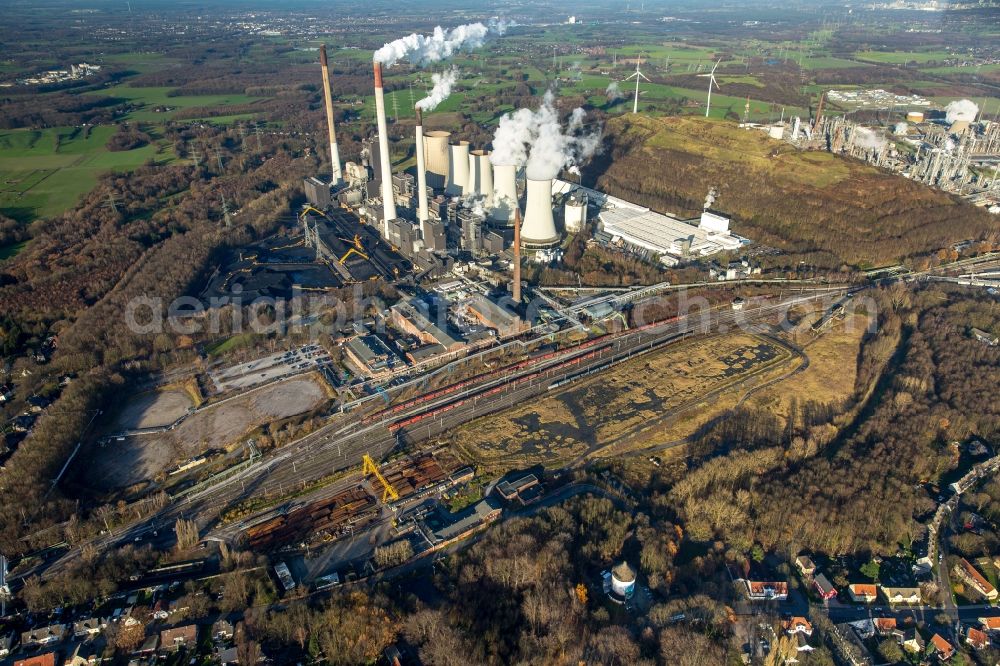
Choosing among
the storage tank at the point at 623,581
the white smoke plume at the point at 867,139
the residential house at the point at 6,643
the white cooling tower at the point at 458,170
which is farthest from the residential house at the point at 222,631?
the white smoke plume at the point at 867,139

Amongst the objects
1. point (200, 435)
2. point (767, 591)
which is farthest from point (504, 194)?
point (767, 591)

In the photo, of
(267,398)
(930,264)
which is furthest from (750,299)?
(267,398)

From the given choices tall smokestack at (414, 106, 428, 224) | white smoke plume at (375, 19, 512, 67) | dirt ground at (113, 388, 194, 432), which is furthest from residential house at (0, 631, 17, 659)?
white smoke plume at (375, 19, 512, 67)

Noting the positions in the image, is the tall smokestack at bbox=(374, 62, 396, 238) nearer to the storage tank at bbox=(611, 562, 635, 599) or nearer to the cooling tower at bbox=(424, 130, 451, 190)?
the cooling tower at bbox=(424, 130, 451, 190)

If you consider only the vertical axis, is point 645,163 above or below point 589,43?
below

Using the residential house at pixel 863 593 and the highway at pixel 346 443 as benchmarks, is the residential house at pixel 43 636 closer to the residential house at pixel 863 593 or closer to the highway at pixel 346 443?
the highway at pixel 346 443

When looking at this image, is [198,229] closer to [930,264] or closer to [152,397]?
[152,397]

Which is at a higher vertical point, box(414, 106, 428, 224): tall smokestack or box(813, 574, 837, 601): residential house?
box(414, 106, 428, 224): tall smokestack
